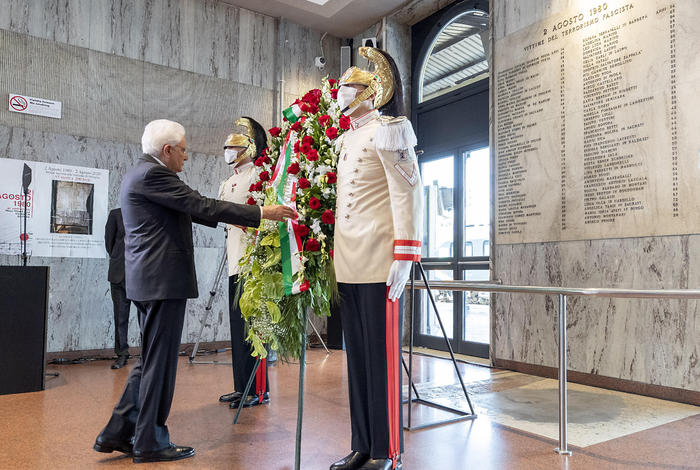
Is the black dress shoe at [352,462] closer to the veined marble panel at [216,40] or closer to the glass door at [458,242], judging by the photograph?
the glass door at [458,242]

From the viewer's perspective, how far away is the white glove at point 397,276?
227 cm

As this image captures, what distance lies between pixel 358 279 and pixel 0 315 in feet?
10.9

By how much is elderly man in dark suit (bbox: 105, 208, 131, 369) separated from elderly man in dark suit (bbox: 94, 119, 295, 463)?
2991mm

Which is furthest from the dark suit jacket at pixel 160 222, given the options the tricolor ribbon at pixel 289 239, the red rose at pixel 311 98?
the red rose at pixel 311 98

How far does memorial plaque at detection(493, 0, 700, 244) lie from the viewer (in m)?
4.01

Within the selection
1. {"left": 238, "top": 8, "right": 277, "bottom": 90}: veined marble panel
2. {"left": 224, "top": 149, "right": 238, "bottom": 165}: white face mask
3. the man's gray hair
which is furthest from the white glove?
{"left": 238, "top": 8, "right": 277, "bottom": 90}: veined marble panel

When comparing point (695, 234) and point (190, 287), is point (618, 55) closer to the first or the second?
point (695, 234)

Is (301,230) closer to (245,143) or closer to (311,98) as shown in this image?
(311,98)

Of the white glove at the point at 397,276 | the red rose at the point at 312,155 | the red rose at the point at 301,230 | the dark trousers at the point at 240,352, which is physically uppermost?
the red rose at the point at 312,155

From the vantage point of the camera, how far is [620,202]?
4.36m

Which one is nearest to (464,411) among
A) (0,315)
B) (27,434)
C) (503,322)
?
(503,322)

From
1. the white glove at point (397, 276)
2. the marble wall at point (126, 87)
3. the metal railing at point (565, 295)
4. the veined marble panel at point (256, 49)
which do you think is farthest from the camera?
the veined marble panel at point (256, 49)

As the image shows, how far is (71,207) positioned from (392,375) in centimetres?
491

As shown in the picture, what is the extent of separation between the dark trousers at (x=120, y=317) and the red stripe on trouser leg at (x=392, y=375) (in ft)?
13.0
